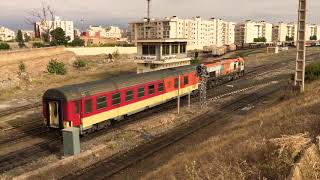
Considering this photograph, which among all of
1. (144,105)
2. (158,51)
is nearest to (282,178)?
(144,105)

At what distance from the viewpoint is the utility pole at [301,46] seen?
29.8 m

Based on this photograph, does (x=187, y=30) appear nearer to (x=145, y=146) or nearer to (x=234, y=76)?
(x=234, y=76)

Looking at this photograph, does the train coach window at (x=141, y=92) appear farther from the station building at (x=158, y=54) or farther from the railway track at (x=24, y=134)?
the station building at (x=158, y=54)

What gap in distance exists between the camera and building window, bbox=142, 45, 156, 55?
47.3 m

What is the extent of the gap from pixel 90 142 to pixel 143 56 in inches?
1054

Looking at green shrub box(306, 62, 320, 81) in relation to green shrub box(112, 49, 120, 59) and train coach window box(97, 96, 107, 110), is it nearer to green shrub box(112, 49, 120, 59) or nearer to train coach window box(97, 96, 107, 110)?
train coach window box(97, 96, 107, 110)

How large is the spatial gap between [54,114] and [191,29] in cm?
15517

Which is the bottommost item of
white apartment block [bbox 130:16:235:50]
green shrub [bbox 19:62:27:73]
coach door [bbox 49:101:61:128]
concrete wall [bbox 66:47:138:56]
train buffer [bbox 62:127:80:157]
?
train buffer [bbox 62:127:80:157]

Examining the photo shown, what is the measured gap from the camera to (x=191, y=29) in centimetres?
17338

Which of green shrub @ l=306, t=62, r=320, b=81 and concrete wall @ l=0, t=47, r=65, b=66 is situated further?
concrete wall @ l=0, t=47, r=65, b=66

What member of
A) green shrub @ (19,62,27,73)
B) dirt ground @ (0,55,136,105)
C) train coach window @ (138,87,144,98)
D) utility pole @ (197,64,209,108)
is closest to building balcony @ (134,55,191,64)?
dirt ground @ (0,55,136,105)

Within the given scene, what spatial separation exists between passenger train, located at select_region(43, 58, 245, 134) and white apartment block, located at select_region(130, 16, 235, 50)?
11334cm

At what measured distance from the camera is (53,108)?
22953 mm

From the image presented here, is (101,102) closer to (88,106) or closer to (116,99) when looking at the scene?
(88,106)
